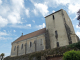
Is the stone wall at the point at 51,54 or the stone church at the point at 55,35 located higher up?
the stone church at the point at 55,35

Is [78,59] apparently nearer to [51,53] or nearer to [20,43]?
[51,53]

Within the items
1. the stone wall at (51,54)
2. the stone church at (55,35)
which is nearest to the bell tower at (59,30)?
the stone church at (55,35)

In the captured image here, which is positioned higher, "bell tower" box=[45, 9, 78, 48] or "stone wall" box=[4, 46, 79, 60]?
"bell tower" box=[45, 9, 78, 48]

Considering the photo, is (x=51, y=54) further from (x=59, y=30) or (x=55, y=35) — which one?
(x=59, y=30)

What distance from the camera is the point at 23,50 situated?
32.2 m

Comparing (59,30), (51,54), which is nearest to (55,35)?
(59,30)

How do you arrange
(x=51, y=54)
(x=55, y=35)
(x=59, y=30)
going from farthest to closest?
(x=55, y=35)
(x=59, y=30)
(x=51, y=54)

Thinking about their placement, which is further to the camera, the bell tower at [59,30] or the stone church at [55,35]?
the stone church at [55,35]

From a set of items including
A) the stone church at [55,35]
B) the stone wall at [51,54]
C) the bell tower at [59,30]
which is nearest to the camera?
the stone wall at [51,54]

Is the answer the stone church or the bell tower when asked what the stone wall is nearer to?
the stone church

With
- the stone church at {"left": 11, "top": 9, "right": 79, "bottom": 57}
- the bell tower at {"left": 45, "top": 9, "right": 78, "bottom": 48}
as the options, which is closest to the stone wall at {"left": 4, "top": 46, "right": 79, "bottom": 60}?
the stone church at {"left": 11, "top": 9, "right": 79, "bottom": 57}

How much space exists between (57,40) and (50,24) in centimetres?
606

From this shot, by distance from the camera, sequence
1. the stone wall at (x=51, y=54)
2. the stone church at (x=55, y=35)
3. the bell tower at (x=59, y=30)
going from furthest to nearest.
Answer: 1. the stone church at (x=55, y=35)
2. the bell tower at (x=59, y=30)
3. the stone wall at (x=51, y=54)

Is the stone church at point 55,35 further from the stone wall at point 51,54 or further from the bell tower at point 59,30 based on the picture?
the stone wall at point 51,54
